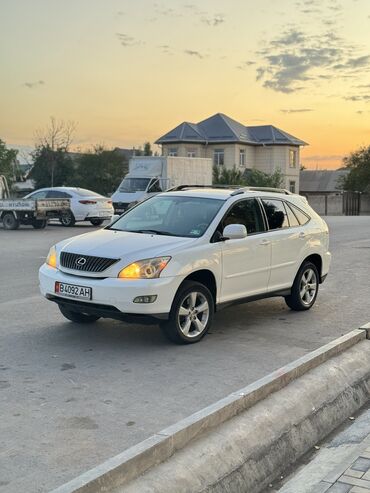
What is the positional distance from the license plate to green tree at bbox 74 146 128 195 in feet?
164

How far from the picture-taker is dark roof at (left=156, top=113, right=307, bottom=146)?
187 ft

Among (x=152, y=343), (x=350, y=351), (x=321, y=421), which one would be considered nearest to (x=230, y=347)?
(x=152, y=343)

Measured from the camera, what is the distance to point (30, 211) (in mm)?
21625

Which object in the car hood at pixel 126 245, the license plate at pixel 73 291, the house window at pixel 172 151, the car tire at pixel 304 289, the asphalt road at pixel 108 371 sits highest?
the house window at pixel 172 151

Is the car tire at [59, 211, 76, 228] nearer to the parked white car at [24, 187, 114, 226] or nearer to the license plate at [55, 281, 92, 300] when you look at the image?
the parked white car at [24, 187, 114, 226]

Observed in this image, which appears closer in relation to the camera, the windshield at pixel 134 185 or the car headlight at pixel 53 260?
the car headlight at pixel 53 260

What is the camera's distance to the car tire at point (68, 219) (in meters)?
23.0

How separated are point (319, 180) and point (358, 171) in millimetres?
23568

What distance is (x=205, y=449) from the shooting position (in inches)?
150

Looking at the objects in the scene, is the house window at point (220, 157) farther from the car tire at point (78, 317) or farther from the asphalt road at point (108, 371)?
the car tire at point (78, 317)

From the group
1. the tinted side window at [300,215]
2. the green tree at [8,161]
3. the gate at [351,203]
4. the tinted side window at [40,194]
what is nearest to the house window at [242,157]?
the gate at [351,203]

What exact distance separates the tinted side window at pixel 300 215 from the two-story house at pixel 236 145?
158 ft

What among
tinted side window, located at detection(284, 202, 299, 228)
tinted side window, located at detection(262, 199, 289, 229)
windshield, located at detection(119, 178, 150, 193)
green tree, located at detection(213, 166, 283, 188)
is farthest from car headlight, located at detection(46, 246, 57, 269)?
green tree, located at detection(213, 166, 283, 188)

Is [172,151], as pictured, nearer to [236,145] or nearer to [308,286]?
[236,145]
